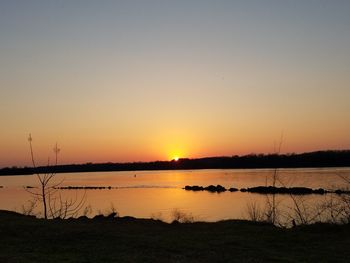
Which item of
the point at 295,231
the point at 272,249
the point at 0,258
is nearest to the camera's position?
the point at 0,258

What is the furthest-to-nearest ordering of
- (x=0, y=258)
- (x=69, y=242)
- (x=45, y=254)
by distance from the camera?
(x=69, y=242), (x=45, y=254), (x=0, y=258)

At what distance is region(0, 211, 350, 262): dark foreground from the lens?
1146cm

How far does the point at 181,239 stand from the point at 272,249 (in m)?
2.75

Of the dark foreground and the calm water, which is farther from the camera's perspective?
the calm water

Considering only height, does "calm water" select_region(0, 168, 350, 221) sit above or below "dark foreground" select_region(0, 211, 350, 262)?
below

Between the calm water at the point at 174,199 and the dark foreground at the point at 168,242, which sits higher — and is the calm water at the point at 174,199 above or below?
below

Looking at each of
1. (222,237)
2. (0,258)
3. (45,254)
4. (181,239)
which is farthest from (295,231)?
(0,258)

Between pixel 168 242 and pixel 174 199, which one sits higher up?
pixel 168 242

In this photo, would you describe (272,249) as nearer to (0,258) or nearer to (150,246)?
(150,246)

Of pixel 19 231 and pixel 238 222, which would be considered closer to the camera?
pixel 19 231

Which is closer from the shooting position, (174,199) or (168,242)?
(168,242)

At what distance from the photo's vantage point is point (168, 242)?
13.6 metres

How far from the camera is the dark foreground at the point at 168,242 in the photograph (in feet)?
37.6

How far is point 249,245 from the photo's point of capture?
520 inches
